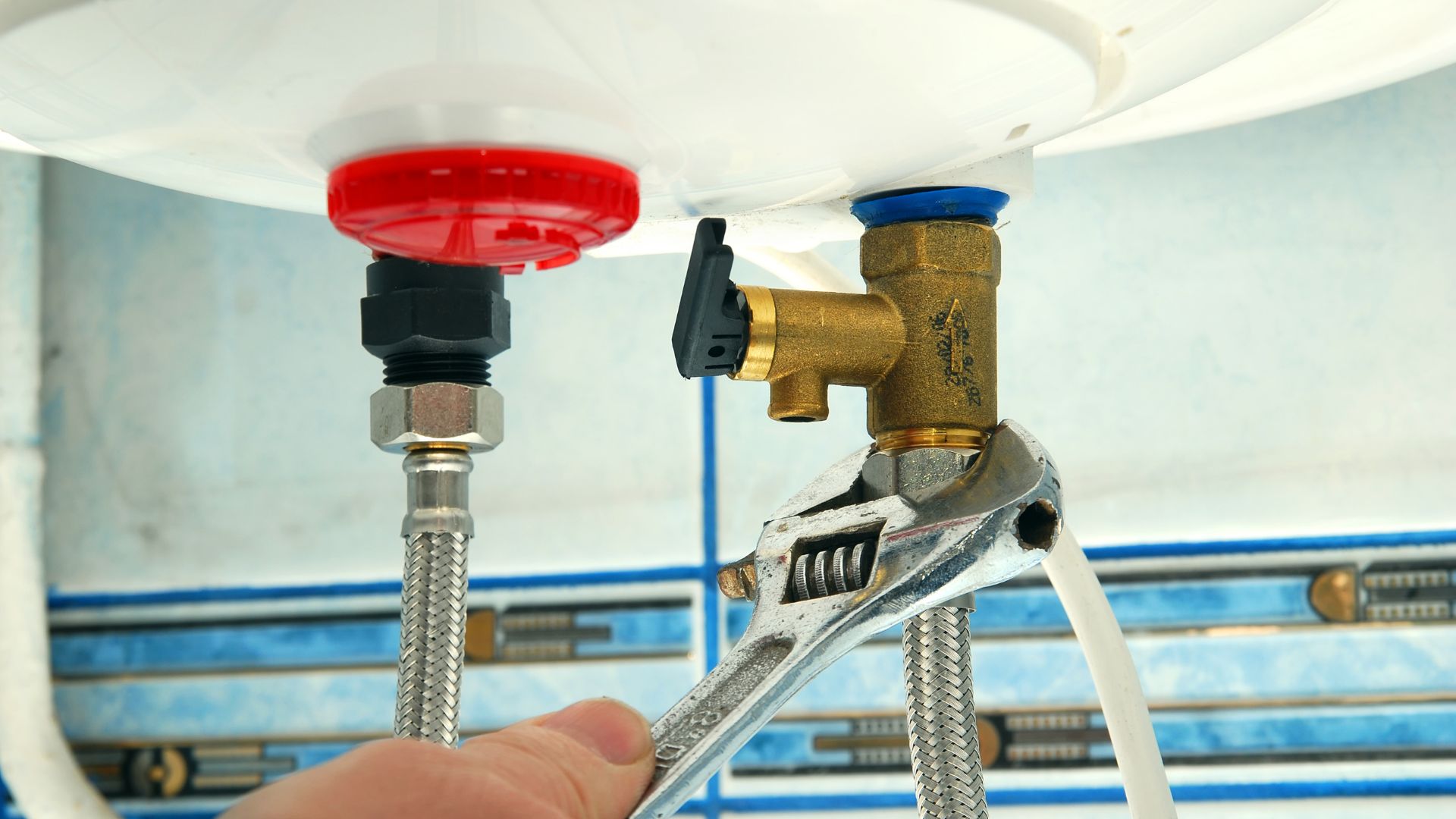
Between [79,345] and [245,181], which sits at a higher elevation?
[79,345]

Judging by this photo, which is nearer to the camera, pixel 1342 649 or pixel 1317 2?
pixel 1317 2

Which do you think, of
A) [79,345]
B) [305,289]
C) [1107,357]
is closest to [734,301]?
[1107,357]

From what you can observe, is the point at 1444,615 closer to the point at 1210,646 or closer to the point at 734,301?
the point at 1210,646

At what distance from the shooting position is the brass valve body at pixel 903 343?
0.29 metres

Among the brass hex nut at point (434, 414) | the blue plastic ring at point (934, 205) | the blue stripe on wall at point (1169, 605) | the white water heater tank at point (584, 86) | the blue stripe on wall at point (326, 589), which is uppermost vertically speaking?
the blue plastic ring at point (934, 205)

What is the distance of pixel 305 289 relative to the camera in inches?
31.4

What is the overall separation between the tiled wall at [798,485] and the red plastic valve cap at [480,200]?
48 centimetres

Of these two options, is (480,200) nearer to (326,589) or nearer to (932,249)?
(932,249)

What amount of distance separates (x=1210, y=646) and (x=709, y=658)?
0.88ft

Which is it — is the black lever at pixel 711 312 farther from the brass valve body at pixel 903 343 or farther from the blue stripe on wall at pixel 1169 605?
the blue stripe on wall at pixel 1169 605

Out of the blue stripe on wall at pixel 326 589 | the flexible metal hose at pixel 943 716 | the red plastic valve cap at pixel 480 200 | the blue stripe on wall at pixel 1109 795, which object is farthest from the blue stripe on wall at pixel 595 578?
the red plastic valve cap at pixel 480 200

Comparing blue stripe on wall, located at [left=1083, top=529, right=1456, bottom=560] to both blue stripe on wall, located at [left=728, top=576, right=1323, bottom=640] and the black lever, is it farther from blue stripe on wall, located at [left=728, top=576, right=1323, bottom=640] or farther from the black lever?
the black lever

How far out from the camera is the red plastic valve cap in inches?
8.8

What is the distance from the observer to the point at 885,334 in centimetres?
29
